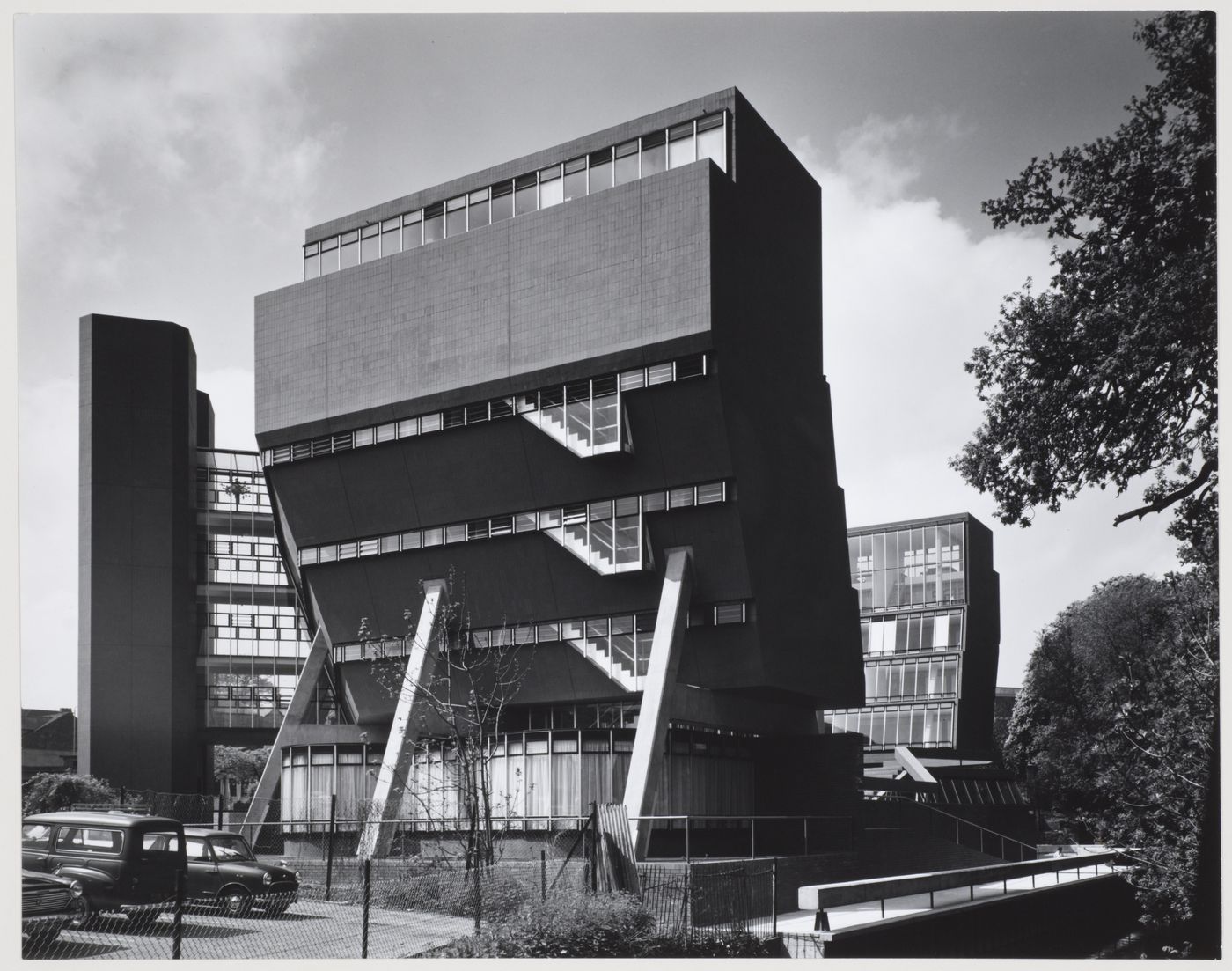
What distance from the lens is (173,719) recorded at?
→ 61.3 m

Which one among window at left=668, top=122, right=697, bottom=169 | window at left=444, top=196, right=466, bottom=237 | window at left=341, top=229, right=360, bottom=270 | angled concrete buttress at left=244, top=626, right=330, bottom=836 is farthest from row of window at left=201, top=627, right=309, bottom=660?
window at left=668, top=122, right=697, bottom=169

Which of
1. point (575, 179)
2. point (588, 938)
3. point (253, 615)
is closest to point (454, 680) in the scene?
point (575, 179)

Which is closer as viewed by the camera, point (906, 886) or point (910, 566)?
point (906, 886)

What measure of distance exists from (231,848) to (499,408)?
1556cm

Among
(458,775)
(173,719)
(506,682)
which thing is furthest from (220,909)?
(173,719)

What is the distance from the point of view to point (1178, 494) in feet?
96.6

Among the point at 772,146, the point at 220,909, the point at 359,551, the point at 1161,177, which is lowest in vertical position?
the point at 220,909

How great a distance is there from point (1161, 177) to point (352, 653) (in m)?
A: 29.5

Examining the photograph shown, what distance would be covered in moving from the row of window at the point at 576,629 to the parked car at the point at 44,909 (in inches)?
819

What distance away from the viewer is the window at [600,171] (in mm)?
40969

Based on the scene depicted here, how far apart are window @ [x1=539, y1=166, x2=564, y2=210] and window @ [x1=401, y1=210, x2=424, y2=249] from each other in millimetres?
4470

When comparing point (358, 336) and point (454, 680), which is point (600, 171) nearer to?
point (358, 336)

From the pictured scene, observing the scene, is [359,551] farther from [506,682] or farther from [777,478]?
[777,478]

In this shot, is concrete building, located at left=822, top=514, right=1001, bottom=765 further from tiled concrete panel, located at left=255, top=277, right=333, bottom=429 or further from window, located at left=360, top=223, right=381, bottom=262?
tiled concrete panel, located at left=255, top=277, right=333, bottom=429
